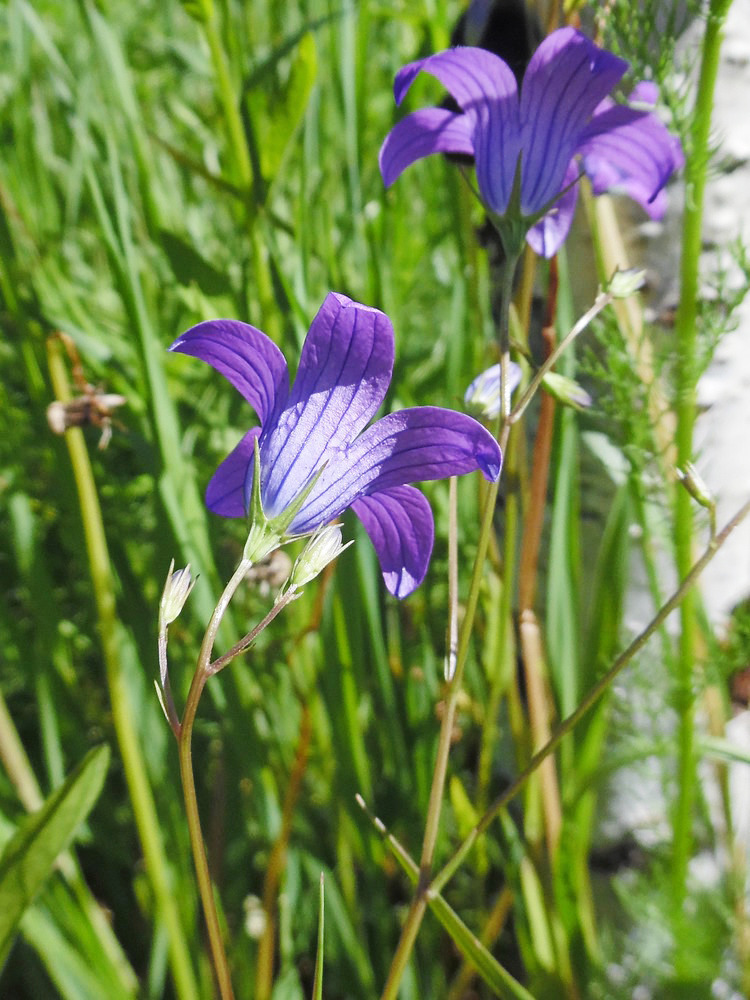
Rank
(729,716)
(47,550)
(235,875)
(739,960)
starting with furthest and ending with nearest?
1. (47,550)
2. (235,875)
3. (729,716)
4. (739,960)

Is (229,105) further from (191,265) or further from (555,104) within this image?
(555,104)

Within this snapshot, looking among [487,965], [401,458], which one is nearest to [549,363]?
[401,458]

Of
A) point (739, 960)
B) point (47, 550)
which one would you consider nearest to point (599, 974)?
point (739, 960)

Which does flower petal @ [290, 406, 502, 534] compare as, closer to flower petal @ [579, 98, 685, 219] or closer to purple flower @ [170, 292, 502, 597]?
purple flower @ [170, 292, 502, 597]

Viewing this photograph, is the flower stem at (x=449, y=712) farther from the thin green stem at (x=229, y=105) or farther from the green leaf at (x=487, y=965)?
the thin green stem at (x=229, y=105)

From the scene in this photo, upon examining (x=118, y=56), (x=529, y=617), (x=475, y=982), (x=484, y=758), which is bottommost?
(x=475, y=982)

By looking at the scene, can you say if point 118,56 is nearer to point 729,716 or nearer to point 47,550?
point 47,550
